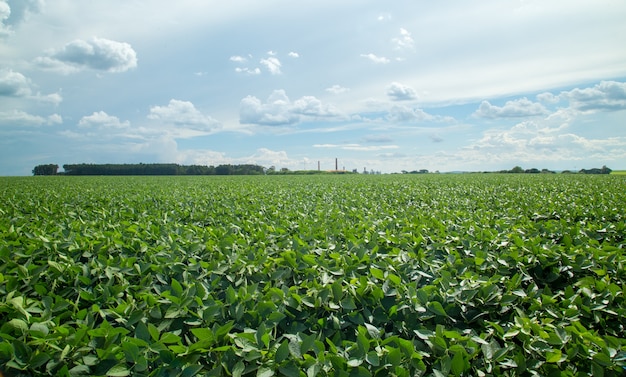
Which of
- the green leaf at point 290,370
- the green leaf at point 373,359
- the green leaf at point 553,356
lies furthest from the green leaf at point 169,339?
the green leaf at point 553,356

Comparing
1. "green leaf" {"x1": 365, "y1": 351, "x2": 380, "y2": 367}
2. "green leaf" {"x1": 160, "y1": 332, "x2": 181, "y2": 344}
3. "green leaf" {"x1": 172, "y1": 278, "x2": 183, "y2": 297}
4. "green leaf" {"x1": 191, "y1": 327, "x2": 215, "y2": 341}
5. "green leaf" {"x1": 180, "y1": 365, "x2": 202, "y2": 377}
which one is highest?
"green leaf" {"x1": 172, "y1": 278, "x2": 183, "y2": 297}

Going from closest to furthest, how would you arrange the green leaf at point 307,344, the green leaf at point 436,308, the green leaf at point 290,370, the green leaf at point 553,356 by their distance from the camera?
the green leaf at point 290,370 < the green leaf at point 307,344 < the green leaf at point 553,356 < the green leaf at point 436,308

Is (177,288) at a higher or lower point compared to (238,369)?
higher

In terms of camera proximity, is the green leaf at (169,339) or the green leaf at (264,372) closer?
the green leaf at (264,372)

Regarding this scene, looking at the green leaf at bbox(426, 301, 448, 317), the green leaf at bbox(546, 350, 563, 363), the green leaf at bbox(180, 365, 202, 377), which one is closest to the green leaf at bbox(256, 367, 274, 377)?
the green leaf at bbox(180, 365, 202, 377)

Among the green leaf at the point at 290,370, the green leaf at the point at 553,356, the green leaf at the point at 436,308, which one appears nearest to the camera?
the green leaf at the point at 290,370

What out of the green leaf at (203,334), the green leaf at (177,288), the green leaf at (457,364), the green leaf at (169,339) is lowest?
the green leaf at (457,364)

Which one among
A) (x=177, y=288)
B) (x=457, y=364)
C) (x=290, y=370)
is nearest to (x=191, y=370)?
(x=290, y=370)

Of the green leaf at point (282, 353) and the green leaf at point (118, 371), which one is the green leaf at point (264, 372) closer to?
the green leaf at point (282, 353)

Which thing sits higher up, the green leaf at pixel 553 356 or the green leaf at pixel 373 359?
the green leaf at pixel 373 359

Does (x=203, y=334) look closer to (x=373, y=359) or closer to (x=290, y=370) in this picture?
(x=290, y=370)

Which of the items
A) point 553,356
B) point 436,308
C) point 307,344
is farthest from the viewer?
point 436,308

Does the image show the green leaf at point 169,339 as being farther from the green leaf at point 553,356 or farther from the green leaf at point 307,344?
the green leaf at point 553,356

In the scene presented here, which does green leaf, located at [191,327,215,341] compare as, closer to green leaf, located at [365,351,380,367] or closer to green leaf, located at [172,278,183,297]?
green leaf, located at [172,278,183,297]
